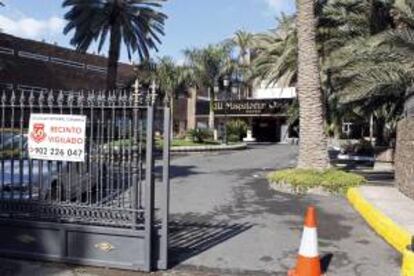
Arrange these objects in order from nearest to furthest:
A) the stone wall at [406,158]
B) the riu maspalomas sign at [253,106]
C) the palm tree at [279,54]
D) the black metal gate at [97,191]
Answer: the black metal gate at [97,191] → the stone wall at [406,158] → the palm tree at [279,54] → the riu maspalomas sign at [253,106]

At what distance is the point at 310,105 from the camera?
1642 cm

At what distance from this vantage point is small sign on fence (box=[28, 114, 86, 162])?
8219 mm

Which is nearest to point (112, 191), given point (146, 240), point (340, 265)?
point (146, 240)

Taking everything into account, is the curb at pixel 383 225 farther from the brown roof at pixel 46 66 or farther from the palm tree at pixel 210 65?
the palm tree at pixel 210 65

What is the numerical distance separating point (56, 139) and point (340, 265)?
4066 mm

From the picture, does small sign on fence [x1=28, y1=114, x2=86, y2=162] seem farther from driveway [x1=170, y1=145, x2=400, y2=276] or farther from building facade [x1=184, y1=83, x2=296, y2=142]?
building facade [x1=184, y1=83, x2=296, y2=142]

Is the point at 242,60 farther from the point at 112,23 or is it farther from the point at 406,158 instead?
the point at 406,158

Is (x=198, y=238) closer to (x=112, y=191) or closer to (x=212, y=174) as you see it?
(x=112, y=191)

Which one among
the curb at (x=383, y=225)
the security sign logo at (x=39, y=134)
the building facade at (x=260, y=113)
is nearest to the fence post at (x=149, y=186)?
the security sign logo at (x=39, y=134)

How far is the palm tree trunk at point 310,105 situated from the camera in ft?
53.7

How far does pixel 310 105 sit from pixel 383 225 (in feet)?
22.0

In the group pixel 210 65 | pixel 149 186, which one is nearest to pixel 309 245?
pixel 149 186

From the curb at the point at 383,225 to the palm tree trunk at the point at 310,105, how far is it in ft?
10.1

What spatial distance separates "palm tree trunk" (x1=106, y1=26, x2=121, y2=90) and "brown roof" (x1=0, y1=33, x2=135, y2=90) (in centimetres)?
1148
